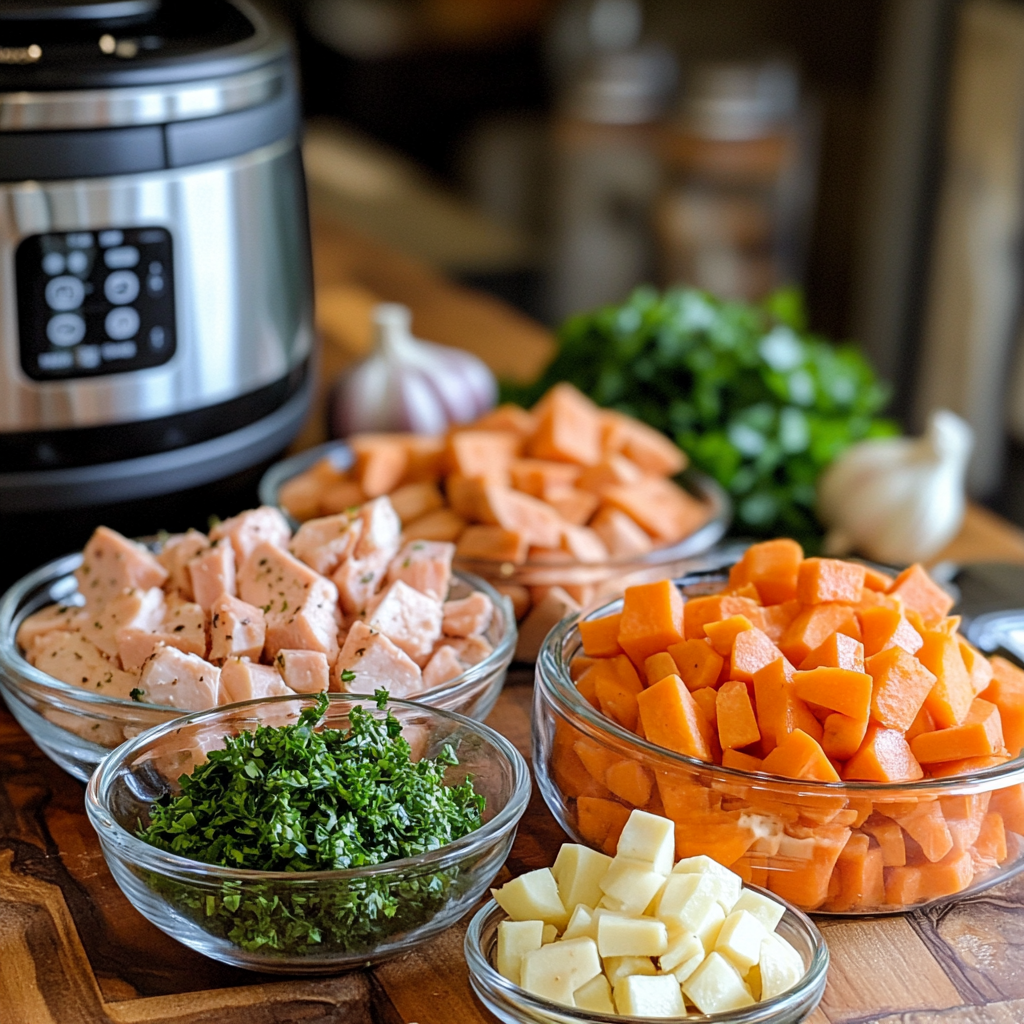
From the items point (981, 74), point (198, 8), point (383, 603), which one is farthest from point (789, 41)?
point (383, 603)

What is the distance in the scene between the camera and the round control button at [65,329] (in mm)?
1170

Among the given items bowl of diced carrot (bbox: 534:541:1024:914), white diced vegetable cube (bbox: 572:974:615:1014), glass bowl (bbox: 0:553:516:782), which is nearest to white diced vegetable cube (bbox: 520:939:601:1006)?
white diced vegetable cube (bbox: 572:974:615:1014)

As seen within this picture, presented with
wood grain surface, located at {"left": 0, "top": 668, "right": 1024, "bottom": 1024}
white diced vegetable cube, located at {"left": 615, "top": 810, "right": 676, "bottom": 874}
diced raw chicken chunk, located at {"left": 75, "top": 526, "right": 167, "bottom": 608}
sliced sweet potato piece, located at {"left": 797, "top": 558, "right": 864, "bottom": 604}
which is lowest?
wood grain surface, located at {"left": 0, "top": 668, "right": 1024, "bottom": 1024}

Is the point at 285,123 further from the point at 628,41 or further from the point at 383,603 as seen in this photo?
the point at 628,41

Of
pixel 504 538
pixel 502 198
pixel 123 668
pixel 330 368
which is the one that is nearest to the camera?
pixel 123 668

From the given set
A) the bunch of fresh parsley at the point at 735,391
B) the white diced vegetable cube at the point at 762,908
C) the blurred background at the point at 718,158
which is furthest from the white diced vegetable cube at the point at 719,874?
the blurred background at the point at 718,158

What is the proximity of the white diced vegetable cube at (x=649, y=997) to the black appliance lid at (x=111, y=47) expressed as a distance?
815 millimetres

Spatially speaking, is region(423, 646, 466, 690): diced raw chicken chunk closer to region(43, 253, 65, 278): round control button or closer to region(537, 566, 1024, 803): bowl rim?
region(537, 566, 1024, 803): bowl rim

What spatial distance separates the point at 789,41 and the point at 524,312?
1687 millimetres

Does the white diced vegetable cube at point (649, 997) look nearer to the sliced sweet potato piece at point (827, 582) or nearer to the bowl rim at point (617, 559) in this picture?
the sliced sweet potato piece at point (827, 582)

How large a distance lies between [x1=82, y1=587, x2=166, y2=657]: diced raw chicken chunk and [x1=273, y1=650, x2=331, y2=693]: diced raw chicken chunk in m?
0.11

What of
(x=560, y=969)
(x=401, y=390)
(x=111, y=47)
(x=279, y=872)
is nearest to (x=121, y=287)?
(x=111, y=47)

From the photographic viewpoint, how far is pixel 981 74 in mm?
3215

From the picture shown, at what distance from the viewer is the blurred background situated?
3.33 meters
